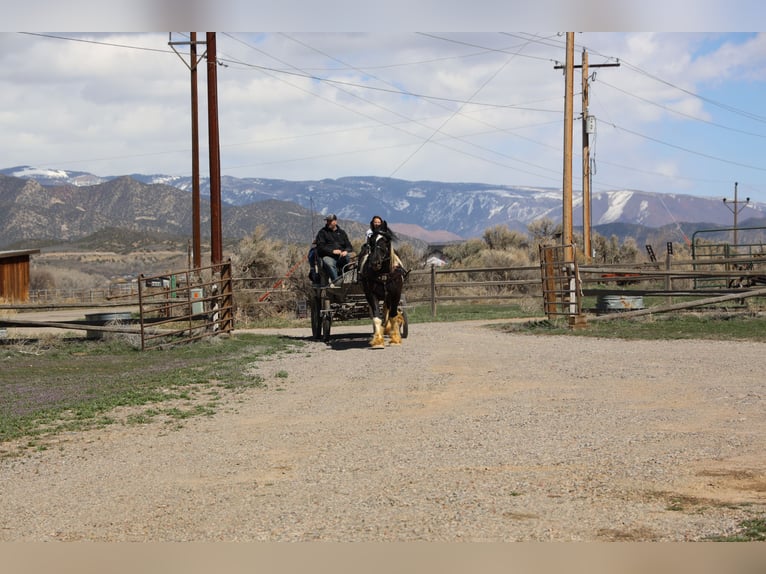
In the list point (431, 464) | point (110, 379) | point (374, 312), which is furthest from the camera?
point (374, 312)

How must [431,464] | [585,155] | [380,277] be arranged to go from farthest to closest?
[585,155] < [380,277] < [431,464]

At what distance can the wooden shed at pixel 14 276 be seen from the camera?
1750 inches

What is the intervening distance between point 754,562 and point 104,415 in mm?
8931

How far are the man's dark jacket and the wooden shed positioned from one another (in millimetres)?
30027

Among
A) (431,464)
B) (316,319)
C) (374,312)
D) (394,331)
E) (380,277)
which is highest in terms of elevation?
(380,277)

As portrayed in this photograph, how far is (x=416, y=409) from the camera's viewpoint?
10.5 meters

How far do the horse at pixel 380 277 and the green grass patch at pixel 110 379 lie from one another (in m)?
1.88

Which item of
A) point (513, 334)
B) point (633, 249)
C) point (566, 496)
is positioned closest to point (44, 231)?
point (633, 249)

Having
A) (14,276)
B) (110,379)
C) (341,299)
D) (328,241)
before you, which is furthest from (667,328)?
(14,276)

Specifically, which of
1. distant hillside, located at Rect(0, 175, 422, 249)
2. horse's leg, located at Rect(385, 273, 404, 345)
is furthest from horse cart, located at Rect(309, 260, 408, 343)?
distant hillside, located at Rect(0, 175, 422, 249)

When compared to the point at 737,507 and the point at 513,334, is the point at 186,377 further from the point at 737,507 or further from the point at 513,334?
the point at 737,507

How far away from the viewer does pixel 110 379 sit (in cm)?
1390

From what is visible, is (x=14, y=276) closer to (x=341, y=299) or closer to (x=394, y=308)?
(x=341, y=299)

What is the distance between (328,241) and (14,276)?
31478mm
